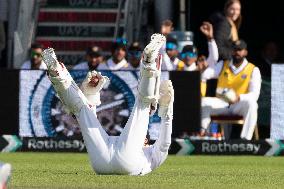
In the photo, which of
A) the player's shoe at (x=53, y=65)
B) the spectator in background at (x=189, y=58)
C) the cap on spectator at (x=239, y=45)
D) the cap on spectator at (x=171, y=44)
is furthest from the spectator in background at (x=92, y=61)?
the player's shoe at (x=53, y=65)

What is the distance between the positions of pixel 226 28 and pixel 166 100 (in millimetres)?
6770

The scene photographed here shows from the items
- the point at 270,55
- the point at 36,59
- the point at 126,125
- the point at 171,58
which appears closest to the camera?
the point at 126,125

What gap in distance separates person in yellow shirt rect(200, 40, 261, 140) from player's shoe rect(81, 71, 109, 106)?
5.54m

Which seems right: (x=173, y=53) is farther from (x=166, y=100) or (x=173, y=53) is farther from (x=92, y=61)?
(x=166, y=100)

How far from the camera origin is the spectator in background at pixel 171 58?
1548cm

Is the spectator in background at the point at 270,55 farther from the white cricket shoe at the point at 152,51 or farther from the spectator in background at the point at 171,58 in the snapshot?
the white cricket shoe at the point at 152,51

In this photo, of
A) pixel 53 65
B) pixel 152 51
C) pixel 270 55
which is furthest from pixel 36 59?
pixel 152 51

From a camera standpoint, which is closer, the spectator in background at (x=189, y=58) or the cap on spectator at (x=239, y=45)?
the cap on spectator at (x=239, y=45)

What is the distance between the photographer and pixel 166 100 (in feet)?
31.5

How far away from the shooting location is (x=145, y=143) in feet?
31.6

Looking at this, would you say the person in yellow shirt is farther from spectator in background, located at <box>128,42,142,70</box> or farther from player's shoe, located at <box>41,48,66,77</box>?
player's shoe, located at <box>41,48,66,77</box>

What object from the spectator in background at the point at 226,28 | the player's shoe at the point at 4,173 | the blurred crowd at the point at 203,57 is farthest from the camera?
the spectator in background at the point at 226,28

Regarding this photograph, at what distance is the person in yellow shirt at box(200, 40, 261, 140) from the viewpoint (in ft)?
49.8

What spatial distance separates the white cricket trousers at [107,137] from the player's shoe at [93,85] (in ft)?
0.96
